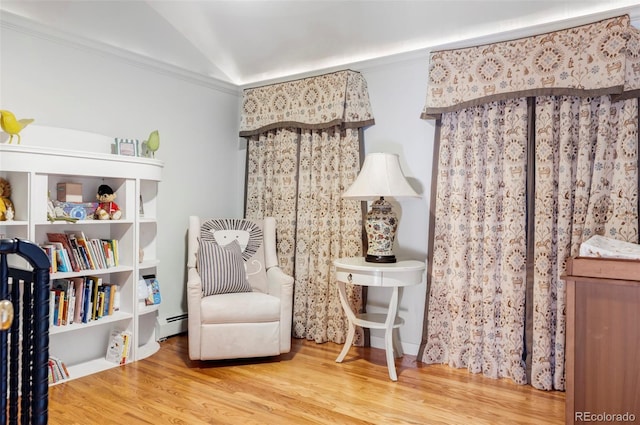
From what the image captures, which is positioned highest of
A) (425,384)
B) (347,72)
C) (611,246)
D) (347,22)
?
(347,22)

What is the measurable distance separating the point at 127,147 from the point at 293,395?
1.96 metres

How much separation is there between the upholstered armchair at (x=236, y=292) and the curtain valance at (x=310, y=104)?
0.85 meters

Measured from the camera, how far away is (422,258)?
3.54 m

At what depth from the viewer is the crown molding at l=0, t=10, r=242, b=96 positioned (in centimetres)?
295

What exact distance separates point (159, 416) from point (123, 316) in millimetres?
992

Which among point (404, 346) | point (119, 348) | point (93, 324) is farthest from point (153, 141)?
point (404, 346)

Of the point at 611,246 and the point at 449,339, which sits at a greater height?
the point at 611,246

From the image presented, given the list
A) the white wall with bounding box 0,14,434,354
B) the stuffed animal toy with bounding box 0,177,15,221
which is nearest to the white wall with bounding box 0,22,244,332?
the white wall with bounding box 0,14,434,354

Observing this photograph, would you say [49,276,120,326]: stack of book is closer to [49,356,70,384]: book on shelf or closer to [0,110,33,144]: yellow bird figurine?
[49,356,70,384]: book on shelf

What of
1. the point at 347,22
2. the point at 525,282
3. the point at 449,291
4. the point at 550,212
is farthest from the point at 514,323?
the point at 347,22

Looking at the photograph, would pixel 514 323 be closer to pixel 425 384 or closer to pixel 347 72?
pixel 425 384

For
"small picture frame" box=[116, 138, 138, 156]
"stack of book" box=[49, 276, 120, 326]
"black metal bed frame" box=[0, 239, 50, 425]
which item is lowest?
"stack of book" box=[49, 276, 120, 326]

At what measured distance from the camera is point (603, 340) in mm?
2094

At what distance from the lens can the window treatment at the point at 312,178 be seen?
12.3 feet
